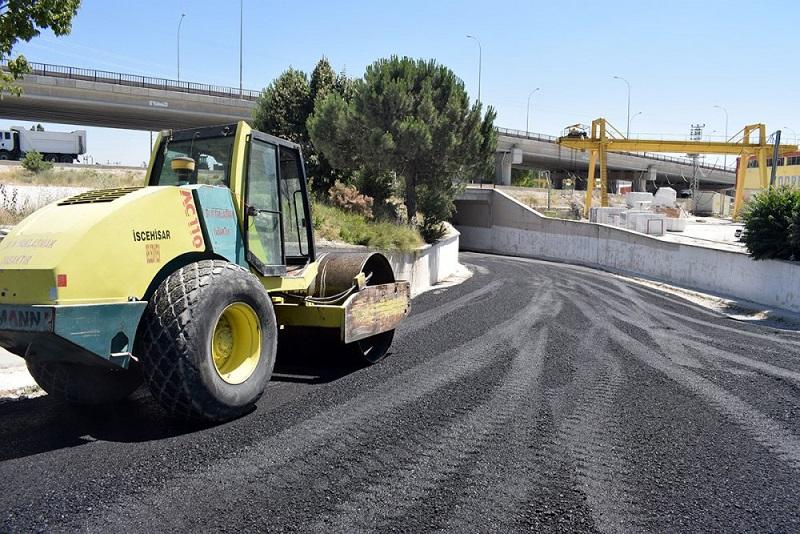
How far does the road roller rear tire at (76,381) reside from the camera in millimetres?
5719

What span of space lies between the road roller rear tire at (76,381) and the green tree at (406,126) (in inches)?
708

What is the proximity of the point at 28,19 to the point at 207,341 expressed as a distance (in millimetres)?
7408

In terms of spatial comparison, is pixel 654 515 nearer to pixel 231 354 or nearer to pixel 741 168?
pixel 231 354

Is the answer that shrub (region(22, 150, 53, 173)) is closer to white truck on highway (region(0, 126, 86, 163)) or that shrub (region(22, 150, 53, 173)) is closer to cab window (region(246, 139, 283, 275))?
white truck on highway (region(0, 126, 86, 163))

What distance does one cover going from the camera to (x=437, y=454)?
519cm

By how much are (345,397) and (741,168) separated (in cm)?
5370

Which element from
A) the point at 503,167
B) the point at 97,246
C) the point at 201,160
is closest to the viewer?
the point at 97,246

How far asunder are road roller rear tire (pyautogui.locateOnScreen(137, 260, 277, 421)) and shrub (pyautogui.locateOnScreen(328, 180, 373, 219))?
16.8m

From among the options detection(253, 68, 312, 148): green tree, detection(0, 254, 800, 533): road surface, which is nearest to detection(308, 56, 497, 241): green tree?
detection(253, 68, 312, 148): green tree

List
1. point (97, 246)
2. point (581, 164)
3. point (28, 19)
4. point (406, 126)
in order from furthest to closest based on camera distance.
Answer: point (581, 164), point (406, 126), point (28, 19), point (97, 246)

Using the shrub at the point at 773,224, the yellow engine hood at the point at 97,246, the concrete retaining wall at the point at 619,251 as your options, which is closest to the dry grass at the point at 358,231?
the shrub at the point at 773,224

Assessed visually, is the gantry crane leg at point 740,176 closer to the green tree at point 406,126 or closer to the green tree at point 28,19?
the green tree at point 406,126

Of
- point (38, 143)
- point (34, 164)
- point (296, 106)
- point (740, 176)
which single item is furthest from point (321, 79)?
point (740, 176)

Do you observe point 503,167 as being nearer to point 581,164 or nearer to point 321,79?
point 581,164
